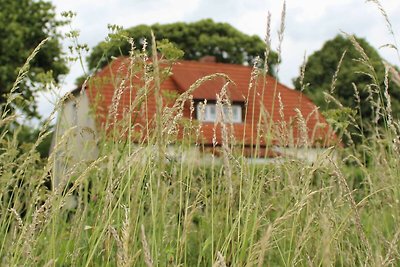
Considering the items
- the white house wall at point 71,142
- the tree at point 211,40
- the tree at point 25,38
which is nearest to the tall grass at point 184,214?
the white house wall at point 71,142

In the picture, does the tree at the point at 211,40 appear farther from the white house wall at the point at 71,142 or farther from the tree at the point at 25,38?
the white house wall at the point at 71,142

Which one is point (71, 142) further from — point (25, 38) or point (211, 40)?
point (211, 40)

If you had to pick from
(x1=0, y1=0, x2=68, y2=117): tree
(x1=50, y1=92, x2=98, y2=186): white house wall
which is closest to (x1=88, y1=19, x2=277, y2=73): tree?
(x1=0, y1=0, x2=68, y2=117): tree

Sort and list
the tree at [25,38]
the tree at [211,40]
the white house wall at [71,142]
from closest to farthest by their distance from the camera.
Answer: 1. the white house wall at [71,142]
2. the tree at [25,38]
3. the tree at [211,40]

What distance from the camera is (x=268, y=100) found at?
98.3ft

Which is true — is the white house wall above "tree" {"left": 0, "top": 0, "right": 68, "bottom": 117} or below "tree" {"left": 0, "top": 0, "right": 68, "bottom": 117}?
below

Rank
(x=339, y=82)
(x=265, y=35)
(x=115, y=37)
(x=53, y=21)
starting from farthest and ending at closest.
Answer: (x=339, y=82) < (x=53, y=21) < (x=115, y=37) < (x=265, y=35)

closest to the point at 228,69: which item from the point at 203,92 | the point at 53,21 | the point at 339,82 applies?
the point at 203,92

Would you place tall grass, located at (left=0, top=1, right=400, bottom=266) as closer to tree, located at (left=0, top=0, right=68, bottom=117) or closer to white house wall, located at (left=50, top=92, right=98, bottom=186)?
white house wall, located at (left=50, top=92, right=98, bottom=186)

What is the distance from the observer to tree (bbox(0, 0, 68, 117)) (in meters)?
22.9

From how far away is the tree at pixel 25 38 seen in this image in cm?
2288

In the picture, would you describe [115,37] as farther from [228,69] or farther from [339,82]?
[339,82]

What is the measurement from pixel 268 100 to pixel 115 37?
26.5 m

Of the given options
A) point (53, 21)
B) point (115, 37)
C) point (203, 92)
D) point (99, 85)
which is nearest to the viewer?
point (115, 37)
